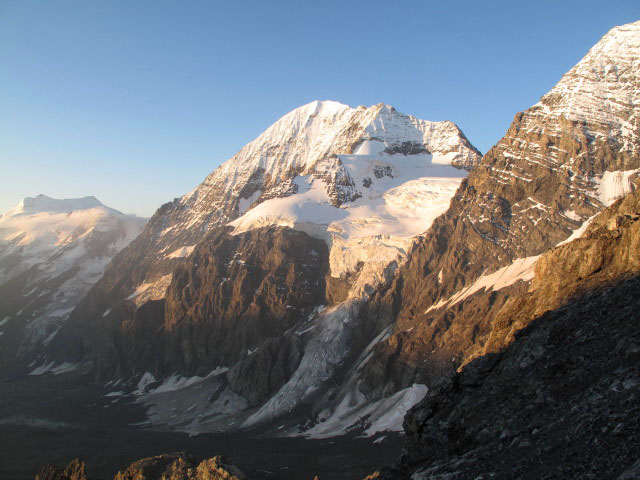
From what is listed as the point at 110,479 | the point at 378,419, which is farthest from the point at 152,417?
the point at 378,419

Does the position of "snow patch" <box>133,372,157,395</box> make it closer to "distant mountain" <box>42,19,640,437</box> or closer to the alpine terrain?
"distant mountain" <box>42,19,640,437</box>

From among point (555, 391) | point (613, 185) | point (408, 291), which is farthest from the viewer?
point (408, 291)

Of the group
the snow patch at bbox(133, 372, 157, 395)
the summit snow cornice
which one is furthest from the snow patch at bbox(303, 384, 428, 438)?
the summit snow cornice

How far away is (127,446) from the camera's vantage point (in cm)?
12369

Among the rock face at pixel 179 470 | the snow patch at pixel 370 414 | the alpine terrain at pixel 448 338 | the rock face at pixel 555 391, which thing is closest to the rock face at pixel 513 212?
the alpine terrain at pixel 448 338

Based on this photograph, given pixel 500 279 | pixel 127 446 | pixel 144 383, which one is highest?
pixel 500 279

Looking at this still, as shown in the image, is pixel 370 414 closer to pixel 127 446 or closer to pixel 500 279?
pixel 500 279

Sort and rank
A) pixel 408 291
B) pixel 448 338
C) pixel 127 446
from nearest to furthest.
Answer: pixel 127 446, pixel 448 338, pixel 408 291

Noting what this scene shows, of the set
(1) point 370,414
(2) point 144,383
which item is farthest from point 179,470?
(2) point 144,383

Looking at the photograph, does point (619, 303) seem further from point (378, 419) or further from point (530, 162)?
point (530, 162)

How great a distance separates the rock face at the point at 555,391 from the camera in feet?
70.1

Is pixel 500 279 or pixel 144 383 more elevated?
pixel 500 279

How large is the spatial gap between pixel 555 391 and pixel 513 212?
133975mm

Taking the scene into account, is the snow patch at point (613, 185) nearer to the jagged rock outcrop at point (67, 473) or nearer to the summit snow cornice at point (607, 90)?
the summit snow cornice at point (607, 90)
